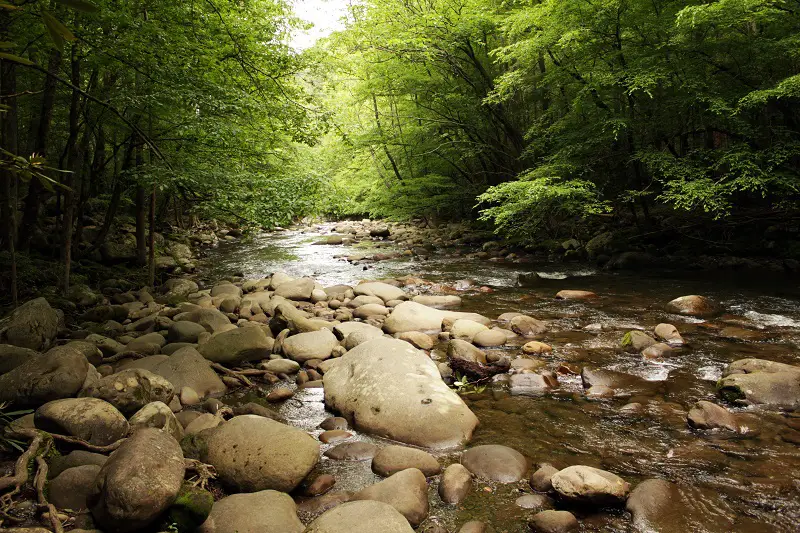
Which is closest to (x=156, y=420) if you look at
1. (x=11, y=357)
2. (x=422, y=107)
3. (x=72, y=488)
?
(x=72, y=488)

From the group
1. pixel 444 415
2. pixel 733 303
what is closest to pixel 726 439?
pixel 444 415

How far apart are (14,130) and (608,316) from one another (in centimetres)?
935

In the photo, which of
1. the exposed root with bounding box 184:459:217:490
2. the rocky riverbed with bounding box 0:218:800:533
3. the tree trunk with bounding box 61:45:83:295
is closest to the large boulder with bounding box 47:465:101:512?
the rocky riverbed with bounding box 0:218:800:533

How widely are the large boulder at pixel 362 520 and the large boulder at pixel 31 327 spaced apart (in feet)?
13.9

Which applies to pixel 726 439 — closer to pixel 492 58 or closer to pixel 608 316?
pixel 608 316

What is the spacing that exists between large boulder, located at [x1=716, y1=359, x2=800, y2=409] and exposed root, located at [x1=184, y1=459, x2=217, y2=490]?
4.47 m

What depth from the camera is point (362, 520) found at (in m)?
2.56

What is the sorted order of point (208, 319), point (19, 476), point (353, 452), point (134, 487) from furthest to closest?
point (208, 319), point (353, 452), point (19, 476), point (134, 487)

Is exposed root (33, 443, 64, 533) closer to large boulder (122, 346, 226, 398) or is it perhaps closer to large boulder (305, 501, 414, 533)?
large boulder (305, 501, 414, 533)

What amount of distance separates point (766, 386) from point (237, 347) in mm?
5463

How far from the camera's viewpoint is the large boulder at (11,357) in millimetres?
3916

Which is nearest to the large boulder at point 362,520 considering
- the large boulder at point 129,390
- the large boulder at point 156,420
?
the large boulder at point 156,420

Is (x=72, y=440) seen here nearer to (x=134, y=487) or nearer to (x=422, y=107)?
(x=134, y=487)

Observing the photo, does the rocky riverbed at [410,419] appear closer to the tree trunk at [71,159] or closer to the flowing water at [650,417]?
the flowing water at [650,417]
